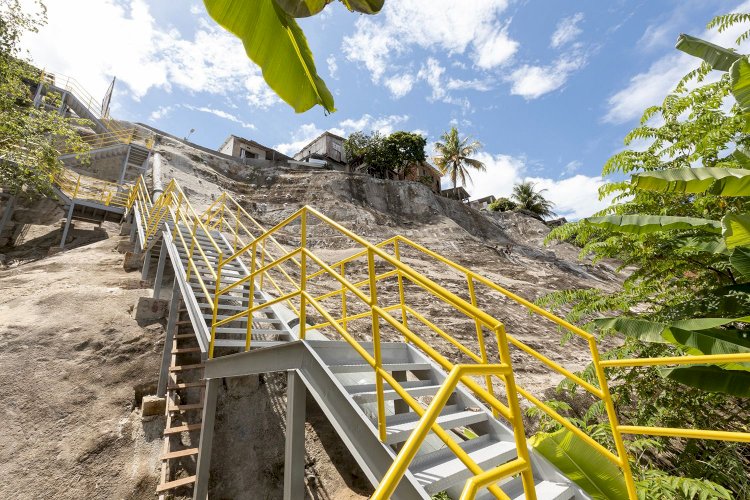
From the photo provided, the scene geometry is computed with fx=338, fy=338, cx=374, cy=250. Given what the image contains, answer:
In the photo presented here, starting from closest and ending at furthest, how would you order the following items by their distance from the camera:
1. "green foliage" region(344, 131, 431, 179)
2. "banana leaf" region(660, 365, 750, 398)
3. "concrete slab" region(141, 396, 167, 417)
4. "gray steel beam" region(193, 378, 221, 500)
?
"banana leaf" region(660, 365, 750, 398), "gray steel beam" region(193, 378, 221, 500), "concrete slab" region(141, 396, 167, 417), "green foliage" region(344, 131, 431, 179)

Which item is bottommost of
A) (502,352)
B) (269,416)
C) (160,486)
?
(160,486)

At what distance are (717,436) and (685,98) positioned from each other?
547 centimetres

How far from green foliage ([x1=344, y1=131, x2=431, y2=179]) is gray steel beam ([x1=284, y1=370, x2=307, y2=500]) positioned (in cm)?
3141

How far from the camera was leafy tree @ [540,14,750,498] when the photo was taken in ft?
9.53

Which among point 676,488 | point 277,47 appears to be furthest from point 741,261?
point 277,47

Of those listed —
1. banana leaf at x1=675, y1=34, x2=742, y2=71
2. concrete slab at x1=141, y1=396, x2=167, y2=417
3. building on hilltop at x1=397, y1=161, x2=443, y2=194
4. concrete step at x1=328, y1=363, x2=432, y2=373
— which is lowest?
concrete slab at x1=141, y1=396, x2=167, y2=417

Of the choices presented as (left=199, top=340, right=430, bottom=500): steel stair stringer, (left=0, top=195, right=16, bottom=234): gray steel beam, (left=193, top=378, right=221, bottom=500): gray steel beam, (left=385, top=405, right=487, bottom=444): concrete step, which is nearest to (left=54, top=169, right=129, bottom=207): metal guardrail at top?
(left=0, top=195, right=16, bottom=234): gray steel beam

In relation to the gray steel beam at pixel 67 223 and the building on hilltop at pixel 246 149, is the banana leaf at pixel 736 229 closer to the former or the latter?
the gray steel beam at pixel 67 223

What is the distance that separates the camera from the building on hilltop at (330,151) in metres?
38.0

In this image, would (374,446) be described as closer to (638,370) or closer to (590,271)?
(638,370)

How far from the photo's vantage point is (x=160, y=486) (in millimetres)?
5258

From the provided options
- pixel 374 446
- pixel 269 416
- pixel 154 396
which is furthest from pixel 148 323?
pixel 374 446

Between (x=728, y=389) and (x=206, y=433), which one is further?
(x=206, y=433)

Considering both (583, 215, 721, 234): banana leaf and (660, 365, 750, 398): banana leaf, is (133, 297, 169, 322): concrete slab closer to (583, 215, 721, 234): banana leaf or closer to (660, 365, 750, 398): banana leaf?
(583, 215, 721, 234): banana leaf
